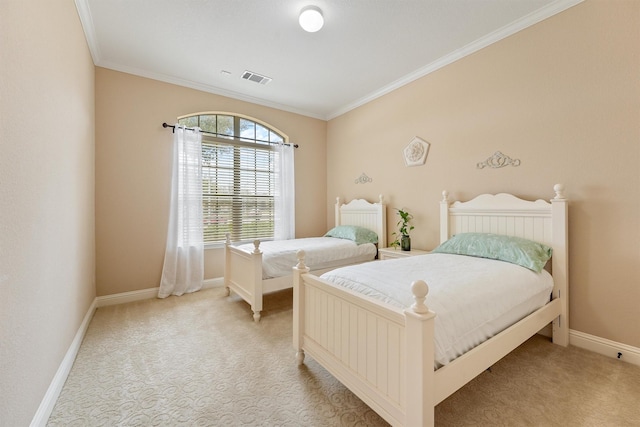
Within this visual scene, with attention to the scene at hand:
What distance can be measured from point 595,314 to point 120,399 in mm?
3454

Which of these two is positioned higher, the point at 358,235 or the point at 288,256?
the point at 358,235

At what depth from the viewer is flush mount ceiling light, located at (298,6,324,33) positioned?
2.26 m

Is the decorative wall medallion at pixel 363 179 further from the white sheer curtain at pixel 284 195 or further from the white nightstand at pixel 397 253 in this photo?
the white nightstand at pixel 397 253

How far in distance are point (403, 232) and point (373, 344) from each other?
2207 mm

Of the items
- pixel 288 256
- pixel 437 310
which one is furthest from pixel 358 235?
pixel 437 310

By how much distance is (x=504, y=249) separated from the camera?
2.20 m

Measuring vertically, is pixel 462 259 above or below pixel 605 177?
below

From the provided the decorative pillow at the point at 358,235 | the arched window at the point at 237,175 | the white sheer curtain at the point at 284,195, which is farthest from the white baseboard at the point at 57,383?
the decorative pillow at the point at 358,235

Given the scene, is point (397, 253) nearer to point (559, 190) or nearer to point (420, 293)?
point (559, 190)

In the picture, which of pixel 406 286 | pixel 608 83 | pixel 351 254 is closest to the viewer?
pixel 406 286

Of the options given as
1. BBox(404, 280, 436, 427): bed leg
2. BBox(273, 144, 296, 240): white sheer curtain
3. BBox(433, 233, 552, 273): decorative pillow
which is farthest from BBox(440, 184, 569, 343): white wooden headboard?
BBox(273, 144, 296, 240): white sheer curtain

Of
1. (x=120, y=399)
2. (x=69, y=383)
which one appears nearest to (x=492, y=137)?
(x=120, y=399)

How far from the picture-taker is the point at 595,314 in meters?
2.14

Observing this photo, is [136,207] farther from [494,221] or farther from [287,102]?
[494,221]
